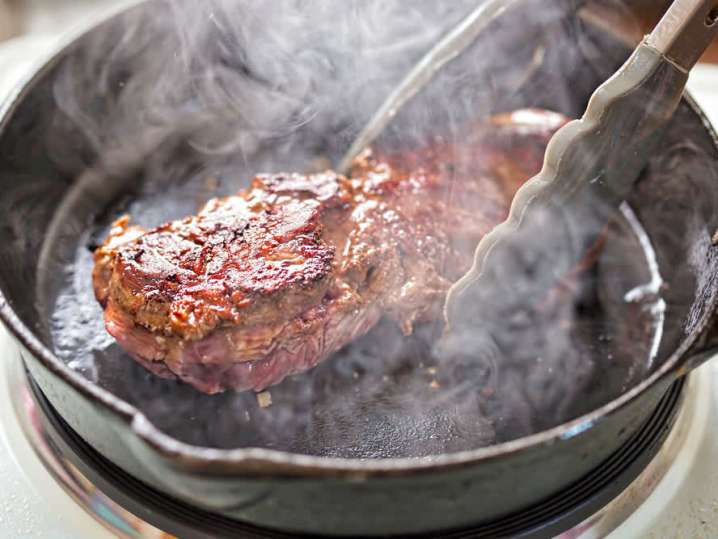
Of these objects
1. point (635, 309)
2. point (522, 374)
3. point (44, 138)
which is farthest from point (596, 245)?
point (44, 138)

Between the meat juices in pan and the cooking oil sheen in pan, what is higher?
the meat juices in pan

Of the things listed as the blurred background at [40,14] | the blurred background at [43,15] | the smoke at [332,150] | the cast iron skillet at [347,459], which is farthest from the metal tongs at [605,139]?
the blurred background at [40,14]

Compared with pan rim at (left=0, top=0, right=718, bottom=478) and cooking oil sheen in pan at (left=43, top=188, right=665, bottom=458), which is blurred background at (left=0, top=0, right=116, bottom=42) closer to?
cooking oil sheen in pan at (left=43, top=188, right=665, bottom=458)

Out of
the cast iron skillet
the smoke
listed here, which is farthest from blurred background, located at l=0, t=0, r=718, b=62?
the cast iron skillet

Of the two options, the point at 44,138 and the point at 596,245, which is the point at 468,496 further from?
the point at 44,138

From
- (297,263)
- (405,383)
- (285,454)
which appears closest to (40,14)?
(297,263)

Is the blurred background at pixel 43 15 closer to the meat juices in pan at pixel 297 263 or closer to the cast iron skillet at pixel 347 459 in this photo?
the cast iron skillet at pixel 347 459

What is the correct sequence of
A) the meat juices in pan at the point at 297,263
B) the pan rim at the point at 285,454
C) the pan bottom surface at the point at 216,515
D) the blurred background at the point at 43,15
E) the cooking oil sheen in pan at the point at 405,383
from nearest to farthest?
the pan rim at the point at 285,454 < the pan bottom surface at the point at 216,515 < the meat juices in pan at the point at 297,263 < the cooking oil sheen in pan at the point at 405,383 < the blurred background at the point at 43,15
